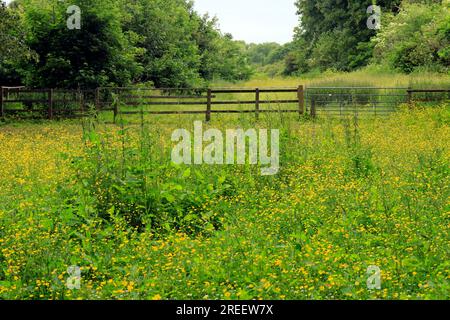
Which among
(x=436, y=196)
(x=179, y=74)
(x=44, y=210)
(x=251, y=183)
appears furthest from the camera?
(x=179, y=74)

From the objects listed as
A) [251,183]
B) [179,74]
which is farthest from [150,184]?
[179,74]

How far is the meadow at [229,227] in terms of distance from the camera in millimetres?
5820

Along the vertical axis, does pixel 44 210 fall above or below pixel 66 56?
below

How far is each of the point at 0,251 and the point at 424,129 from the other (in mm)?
11172
